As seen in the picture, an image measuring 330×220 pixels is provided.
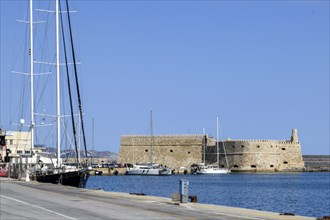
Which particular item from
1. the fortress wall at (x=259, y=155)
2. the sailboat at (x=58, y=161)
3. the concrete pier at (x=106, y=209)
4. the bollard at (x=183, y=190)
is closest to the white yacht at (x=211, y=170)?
the fortress wall at (x=259, y=155)

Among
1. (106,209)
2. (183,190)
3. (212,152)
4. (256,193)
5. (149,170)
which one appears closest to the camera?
(106,209)

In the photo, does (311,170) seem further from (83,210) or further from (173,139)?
(83,210)

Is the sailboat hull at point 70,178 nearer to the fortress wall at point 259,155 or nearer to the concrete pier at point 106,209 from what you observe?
the concrete pier at point 106,209

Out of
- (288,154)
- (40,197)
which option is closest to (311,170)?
(288,154)

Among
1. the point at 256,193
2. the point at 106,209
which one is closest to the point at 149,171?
the point at 256,193

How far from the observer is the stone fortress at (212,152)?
448 feet

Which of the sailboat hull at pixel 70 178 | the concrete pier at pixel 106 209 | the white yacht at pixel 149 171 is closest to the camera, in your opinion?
the concrete pier at pixel 106 209

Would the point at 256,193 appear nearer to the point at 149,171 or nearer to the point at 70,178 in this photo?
the point at 70,178

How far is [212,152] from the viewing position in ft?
454

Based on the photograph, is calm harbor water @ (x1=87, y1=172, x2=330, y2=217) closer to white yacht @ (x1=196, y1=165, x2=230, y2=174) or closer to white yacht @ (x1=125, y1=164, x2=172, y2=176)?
white yacht @ (x1=196, y1=165, x2=230, y2=174)

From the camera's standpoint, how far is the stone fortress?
448ft

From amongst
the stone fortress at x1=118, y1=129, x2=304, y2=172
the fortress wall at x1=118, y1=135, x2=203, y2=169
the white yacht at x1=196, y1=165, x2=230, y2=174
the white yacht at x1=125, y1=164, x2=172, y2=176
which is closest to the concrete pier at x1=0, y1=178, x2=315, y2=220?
the white yacht at x1=125, y1=164, x2=172, y2=176

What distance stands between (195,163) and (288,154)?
17.8 meters

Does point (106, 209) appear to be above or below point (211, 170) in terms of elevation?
below
